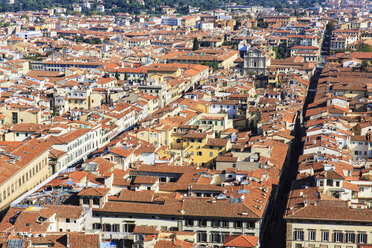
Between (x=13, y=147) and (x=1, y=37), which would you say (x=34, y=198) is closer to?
(x=13, y=147)

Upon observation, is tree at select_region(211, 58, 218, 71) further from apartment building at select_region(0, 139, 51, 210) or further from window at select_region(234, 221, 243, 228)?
window at select_region(234, 221, 243, 228)

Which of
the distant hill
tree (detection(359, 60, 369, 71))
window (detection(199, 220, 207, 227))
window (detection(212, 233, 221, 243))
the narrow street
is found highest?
the distant hill

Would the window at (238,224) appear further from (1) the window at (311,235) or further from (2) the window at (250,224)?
(1) the window at (311,235)

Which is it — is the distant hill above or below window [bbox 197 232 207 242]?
above

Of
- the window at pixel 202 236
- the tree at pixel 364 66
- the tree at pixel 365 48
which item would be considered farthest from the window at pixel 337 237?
the tree at pixel 365 48

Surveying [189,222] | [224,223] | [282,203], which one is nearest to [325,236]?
[224,223]

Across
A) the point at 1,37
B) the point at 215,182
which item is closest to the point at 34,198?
the point at 215,182

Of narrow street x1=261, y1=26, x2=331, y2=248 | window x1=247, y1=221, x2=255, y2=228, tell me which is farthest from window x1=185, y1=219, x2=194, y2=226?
narrow street x1=261, y1=26, x2=331, y2=248

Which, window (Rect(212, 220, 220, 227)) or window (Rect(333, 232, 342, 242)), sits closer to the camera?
window (Rect(333, 232, 342, 242))

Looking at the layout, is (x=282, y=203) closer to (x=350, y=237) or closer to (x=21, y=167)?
(x=350, y=237)

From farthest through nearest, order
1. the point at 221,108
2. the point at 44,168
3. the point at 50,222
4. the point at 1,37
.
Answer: the point at 1,37 < the point at 221,108 < the point at 44,168 < the point at 50,222

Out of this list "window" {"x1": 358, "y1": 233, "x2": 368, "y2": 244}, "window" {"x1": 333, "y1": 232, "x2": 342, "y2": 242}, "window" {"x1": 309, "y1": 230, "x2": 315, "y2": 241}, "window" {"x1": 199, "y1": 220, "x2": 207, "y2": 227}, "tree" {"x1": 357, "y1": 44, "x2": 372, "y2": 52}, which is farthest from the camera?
"tree" {"x1": 357, "y1": 44, "x2": 372, "y2": 52}
